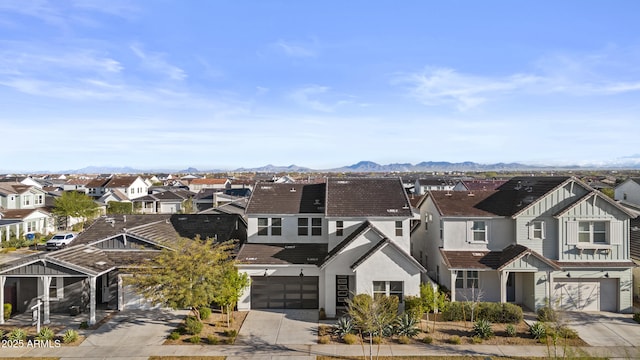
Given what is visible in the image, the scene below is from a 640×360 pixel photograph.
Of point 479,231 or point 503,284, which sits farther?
point 479,231

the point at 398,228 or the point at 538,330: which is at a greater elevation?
the point at 398,228

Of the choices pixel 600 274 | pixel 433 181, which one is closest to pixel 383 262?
pixel 600 274

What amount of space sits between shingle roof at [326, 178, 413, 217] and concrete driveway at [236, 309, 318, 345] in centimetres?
678

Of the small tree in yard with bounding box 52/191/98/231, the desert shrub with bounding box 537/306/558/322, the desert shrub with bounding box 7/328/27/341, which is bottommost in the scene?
the desert shrub with bounding box 7/328/27/341

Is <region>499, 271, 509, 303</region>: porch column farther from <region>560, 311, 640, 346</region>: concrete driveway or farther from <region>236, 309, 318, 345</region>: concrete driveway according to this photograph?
<region>236, 309, 318, 345</region>: concrete driveway

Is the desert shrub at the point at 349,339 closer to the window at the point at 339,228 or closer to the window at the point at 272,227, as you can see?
the window at the point at 339,228

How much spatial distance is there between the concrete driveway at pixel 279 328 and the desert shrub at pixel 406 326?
4.30 meters

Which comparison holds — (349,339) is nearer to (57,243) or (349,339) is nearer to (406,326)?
(406,326)

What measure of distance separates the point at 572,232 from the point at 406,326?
1250 cm

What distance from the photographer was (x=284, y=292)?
27.2m

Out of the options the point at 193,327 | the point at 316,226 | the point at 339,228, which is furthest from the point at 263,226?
the point at 193,327

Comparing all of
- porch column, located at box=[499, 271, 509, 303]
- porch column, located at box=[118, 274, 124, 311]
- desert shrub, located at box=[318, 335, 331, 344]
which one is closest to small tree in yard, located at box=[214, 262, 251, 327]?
desert shrub, located at box=[318, 335, 331, 344]

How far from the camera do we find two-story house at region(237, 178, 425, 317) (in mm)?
25016

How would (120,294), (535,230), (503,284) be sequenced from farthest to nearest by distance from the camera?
1. (535,230)
2. (120,294)
3. (503,284)
